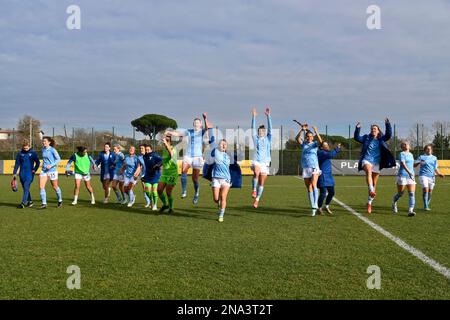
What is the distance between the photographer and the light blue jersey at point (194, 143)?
12.1 metres

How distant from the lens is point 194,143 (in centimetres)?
1243

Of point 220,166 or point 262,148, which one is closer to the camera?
point 220,166

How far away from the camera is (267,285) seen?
15.5 ft

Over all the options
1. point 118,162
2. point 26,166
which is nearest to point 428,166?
point 118,162

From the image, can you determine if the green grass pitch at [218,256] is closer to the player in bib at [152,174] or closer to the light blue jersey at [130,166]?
the player in bib at [152,174]

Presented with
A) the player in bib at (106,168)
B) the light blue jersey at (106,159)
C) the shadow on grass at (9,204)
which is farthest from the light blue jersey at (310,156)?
the shadow on grass at (9,204)

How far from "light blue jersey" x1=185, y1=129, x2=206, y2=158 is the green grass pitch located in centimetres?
249

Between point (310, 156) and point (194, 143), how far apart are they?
374 cm

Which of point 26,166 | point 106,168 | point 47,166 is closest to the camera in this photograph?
point 47,166

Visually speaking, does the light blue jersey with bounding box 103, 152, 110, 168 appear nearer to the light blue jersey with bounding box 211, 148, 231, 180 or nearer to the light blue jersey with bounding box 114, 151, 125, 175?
the light blue jersey with bounding box 114, 151, 125, 175

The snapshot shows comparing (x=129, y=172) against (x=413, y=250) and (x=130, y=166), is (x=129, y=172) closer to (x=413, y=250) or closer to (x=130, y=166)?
(x=130, y=166)

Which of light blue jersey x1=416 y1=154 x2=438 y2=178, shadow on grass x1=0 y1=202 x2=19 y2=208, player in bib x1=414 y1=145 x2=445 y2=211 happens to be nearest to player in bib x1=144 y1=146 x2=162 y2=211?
shadow on grass x1=0 y1=202 x2=19 y2=208
